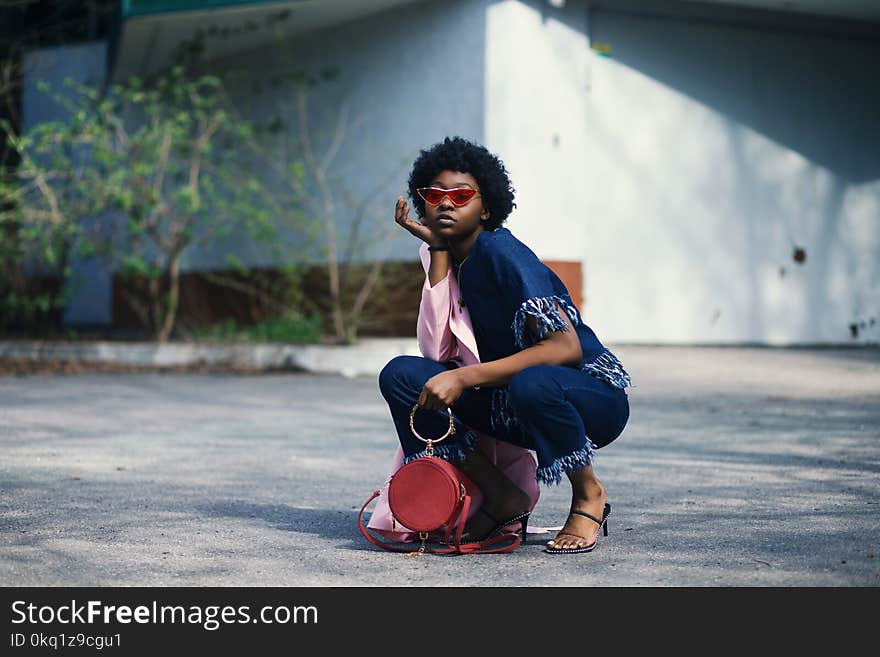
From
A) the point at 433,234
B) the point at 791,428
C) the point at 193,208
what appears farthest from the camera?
the point at 193,208

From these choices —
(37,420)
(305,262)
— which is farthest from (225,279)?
(37,420)

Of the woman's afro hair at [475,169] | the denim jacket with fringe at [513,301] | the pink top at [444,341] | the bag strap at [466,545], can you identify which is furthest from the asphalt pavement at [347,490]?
the woman's afro hair at [475,169]

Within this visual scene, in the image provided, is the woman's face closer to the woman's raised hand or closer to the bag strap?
the woman's raised hand

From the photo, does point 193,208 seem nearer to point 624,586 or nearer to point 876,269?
point 876,269

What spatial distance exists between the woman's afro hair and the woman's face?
0.02m

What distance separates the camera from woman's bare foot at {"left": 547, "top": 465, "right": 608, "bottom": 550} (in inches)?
157

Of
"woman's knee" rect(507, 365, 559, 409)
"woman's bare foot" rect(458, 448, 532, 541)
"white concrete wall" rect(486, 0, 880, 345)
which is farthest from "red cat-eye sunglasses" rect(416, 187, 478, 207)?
"white concrete wall" rect(486, 0, 880, 345)

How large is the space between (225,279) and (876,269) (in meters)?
7.93

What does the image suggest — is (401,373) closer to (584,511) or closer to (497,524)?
(497,524)

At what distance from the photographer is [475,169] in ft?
13.6

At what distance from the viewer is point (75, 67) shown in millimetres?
19797

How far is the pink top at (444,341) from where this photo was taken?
4.12 metres

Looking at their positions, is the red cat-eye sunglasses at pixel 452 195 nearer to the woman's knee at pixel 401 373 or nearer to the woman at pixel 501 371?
the woman at pixel 501 371
